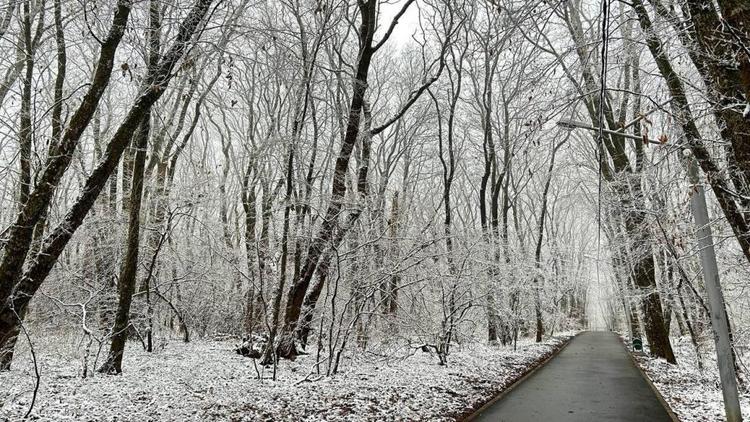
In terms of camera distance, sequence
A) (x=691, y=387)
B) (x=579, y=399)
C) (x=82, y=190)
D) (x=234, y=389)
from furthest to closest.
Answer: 1. (x=691, y=387)
2. (x=579, y=399)
3. (x=234, y=389)
4. (x=82, y=190)

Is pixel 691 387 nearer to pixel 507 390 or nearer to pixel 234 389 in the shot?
pixel 507 390

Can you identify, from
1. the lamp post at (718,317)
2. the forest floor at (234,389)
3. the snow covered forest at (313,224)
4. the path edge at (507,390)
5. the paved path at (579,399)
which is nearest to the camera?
the snow covered forest at (313,224)

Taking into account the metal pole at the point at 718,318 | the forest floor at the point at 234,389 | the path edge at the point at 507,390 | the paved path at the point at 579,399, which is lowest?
the paved path at the point at 579,399

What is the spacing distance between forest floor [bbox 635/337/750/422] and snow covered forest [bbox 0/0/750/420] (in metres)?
0.11

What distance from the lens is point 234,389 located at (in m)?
7.73

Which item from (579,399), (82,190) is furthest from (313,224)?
(579,399)

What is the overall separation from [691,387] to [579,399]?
341cm

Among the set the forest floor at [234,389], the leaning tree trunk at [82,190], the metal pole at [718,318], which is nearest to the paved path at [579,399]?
the forest floor at [234,389]

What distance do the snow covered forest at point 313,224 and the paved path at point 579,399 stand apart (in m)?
0.59

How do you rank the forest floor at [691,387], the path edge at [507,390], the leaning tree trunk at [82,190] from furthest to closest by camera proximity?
the forest floor at [691,387] → the path edge at [507,390] → the leaning tree trunk at [82,190]

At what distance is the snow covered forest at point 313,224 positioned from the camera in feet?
17.0

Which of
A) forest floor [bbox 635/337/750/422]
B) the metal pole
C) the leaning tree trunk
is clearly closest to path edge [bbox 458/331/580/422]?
forest floor [bbox 635/337/750/422]

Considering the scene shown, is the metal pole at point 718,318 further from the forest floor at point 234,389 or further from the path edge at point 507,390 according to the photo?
the forest floor at point 234,389

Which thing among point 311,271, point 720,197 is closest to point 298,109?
point 311,271
